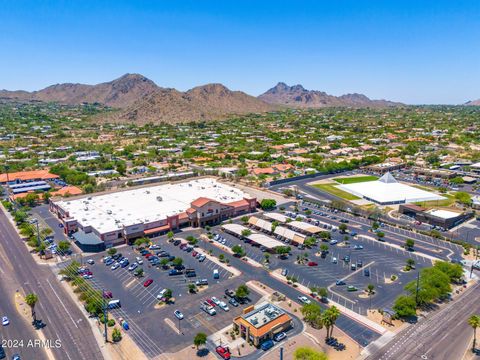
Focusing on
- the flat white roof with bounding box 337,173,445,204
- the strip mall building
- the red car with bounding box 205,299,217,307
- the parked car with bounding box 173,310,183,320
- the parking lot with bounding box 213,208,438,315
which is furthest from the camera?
the flat white roof with bounding box 337,173,445,204

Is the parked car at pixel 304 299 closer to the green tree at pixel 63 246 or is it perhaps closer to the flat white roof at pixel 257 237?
the flat white roof at pixel 257 237

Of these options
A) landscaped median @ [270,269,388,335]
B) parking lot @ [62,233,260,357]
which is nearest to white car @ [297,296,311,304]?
landscaped median @ [270,269,388,335]

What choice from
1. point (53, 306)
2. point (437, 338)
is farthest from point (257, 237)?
point (53, 306)

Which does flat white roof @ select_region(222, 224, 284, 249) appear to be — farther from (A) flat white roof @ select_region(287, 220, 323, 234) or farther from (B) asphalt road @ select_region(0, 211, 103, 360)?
(B) asphalt road @ select_region(0, 211, 103, 360)

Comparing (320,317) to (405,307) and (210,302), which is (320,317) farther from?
(210,302)

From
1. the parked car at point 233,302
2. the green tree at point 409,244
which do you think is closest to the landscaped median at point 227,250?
the parked car at point 233,302

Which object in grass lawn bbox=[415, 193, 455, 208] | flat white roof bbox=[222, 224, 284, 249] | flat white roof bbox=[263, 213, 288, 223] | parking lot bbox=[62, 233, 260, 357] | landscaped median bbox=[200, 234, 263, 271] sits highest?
flat white roof bbox=[263, 213, 288, 223]

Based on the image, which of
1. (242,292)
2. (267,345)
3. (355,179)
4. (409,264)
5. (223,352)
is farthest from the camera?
(355,179)
